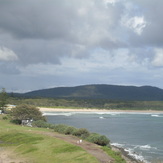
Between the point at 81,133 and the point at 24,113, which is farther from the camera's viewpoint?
the point at 24,113

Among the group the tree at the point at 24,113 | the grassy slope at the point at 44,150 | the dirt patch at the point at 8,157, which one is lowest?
the dirt patch at the point at 8,157

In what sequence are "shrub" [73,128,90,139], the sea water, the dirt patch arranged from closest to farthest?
the dirt patch < the sea water < "shrub" [73,128,90,139]

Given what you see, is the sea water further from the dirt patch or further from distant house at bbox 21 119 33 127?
the dirt patch

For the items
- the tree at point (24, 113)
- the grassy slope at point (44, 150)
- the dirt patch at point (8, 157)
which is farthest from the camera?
the tree at point (24, 113)

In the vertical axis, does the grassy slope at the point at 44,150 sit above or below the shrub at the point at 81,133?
below

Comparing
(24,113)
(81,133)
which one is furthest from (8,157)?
(24,113)

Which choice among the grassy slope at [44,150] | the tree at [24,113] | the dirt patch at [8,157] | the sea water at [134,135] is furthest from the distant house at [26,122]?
the dirt patch at [8,157]

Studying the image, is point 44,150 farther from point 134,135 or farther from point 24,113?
point 134,135

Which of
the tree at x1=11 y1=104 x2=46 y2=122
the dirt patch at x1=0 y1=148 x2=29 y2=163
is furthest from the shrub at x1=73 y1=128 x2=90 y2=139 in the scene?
the tree at x1=11 y1=104 x2=46 y2=122

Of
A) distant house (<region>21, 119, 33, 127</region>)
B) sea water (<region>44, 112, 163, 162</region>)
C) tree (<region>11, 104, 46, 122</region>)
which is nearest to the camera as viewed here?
sea water (<region>44, 112, 163, 162</region>)

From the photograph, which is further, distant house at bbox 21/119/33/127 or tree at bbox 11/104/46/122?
tree at bbox 11/104/46/122

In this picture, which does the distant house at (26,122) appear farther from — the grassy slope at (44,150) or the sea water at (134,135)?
the grassy slope at (44,150)

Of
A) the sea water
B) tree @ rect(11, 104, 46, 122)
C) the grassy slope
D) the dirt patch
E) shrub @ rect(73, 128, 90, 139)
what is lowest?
the sea water

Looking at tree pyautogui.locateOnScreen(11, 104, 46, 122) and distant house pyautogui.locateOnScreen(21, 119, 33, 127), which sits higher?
tree pyautogui.locateOnScreen(11, 104, 46, 122)
